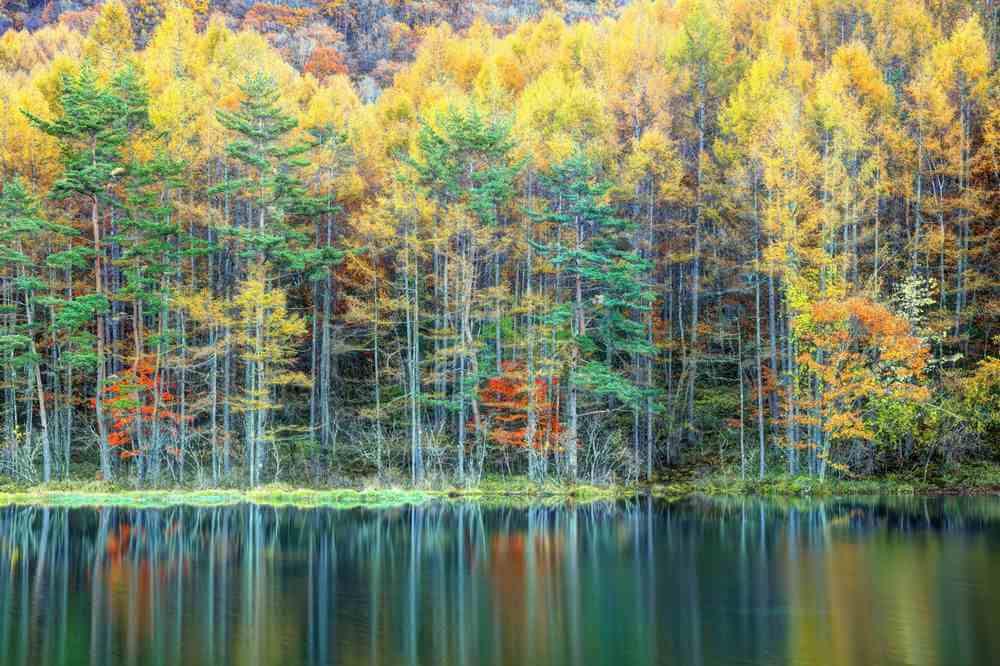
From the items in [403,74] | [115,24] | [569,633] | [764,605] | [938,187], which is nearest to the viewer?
[569,633]

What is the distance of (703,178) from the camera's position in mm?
43000

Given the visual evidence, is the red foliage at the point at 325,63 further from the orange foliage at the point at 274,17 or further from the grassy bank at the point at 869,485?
the grassy bank at the point at 869,485

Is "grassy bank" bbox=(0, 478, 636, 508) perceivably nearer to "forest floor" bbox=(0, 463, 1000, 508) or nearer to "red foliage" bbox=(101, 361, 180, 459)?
"forest floor" bbox=(0, 463, 1000, 508)

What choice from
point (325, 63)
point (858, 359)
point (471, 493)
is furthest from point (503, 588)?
point (325, 63)

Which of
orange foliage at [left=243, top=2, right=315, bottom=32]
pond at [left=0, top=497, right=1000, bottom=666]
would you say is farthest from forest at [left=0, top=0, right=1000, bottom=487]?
orange foliage at [left=243, top=2, right=315, bottom=32]

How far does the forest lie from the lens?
38.2m

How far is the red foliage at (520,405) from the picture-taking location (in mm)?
39394

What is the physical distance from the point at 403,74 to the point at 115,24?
2241 cm

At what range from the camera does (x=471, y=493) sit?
37.8 metres

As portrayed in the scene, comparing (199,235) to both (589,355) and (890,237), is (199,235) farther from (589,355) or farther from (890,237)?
(890,237)

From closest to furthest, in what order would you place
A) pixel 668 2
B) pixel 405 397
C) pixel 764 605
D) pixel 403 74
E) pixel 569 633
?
pixel 569 633 < pixel 764 605 < pixel 405 397 < pixel 403 74 < pixel 668 2

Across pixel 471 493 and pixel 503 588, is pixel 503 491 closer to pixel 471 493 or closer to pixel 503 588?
pixel 471 493

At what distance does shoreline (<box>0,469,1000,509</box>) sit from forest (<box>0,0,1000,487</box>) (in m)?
0.98

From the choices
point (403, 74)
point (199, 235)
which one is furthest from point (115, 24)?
point (199, 235)
